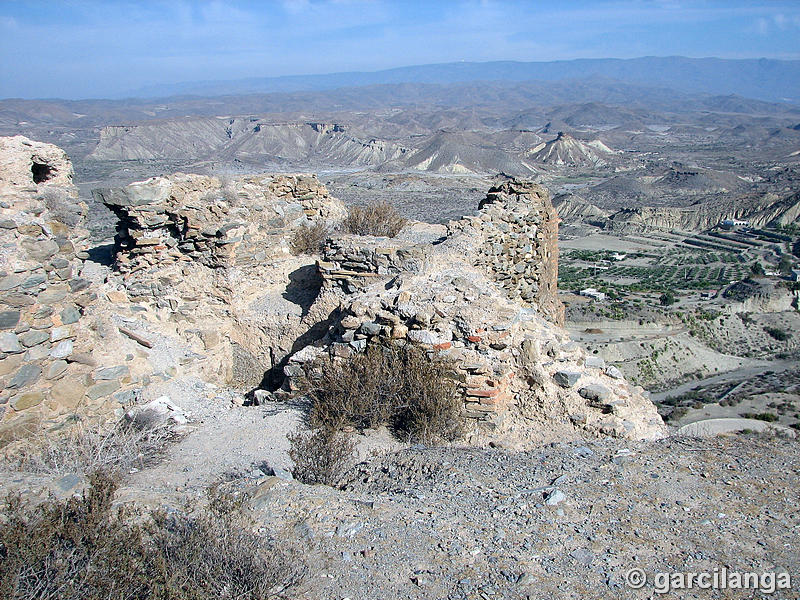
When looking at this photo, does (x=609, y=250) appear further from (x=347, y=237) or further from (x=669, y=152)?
(x=669, y=152)

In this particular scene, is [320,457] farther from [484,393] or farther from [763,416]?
[763,416]

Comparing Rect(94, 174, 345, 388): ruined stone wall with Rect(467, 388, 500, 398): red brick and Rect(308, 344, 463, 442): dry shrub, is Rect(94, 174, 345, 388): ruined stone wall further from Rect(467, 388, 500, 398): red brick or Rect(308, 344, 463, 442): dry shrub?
Rect(467, 388, 500, 398): red brick

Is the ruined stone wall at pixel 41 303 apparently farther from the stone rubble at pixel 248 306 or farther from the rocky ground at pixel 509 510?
the rocky ground at pixel 509 510

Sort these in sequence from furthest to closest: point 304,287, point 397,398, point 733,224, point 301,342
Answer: point 733,224
point 304,287
point 301,342
point 397,398

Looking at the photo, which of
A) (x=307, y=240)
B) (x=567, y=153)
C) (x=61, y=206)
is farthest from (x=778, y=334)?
(x=567, y=153)

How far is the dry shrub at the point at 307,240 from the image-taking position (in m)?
9.62

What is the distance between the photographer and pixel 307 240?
380 inches

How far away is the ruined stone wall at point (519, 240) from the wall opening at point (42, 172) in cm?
549

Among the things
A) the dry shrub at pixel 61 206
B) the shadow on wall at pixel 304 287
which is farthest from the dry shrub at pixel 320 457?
the dry shrub at pixel 61 206

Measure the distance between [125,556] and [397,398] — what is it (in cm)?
286

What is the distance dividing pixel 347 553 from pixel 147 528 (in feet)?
Answer: 3.77

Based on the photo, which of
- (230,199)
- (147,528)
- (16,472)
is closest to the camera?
(147,528)

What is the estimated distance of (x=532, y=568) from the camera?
10.9 feet

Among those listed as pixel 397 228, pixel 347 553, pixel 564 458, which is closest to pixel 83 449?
pixel 347 553
